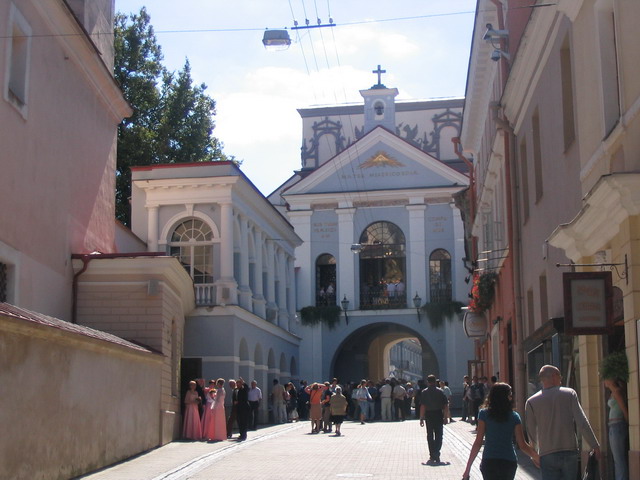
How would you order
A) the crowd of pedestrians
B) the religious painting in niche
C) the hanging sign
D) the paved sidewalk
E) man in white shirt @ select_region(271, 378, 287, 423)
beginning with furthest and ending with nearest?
the religious painting in niche < man in white shirt @ select_region(271, 378, 287, 423) < the hanging sign < the paved sidewalk < the crowd of pedestrians

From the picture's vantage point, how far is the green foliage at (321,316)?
47.1 m

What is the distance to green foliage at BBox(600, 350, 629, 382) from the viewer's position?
11125 millimetres

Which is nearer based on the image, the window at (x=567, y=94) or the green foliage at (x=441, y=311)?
the window at (x=567, y=94)

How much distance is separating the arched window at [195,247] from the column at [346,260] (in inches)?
635

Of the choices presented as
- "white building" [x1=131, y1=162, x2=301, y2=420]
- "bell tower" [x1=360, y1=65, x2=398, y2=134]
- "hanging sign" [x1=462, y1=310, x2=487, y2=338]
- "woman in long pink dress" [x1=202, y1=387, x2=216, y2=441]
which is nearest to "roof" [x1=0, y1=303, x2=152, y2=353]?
"woman in long pink dress" [x1=202, y1=387, x2=216, y2=441]

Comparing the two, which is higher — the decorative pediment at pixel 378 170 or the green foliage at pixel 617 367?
the decorative pediment at pixel 378 170

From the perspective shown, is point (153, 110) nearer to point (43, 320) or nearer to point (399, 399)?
point (399, 399)

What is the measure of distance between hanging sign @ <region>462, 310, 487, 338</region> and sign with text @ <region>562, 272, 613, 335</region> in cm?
1908

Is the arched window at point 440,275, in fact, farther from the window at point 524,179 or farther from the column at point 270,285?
the window at point 524,179

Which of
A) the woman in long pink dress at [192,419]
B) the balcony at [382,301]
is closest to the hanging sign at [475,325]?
the woman in long pink dress at [192,419]

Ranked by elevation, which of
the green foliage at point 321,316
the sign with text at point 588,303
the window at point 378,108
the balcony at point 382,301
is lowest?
the sign with text at point 588,303

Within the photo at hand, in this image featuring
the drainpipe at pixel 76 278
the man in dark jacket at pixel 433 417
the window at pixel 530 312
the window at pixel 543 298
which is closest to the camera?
the man in dark jacket at pixel 433 417

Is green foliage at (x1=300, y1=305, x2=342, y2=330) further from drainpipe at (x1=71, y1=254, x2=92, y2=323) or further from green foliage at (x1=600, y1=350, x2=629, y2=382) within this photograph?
green foliage at (x1=600, y1=350, x2=629, y2=382)

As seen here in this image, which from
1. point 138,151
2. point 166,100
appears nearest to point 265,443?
point 138,151
